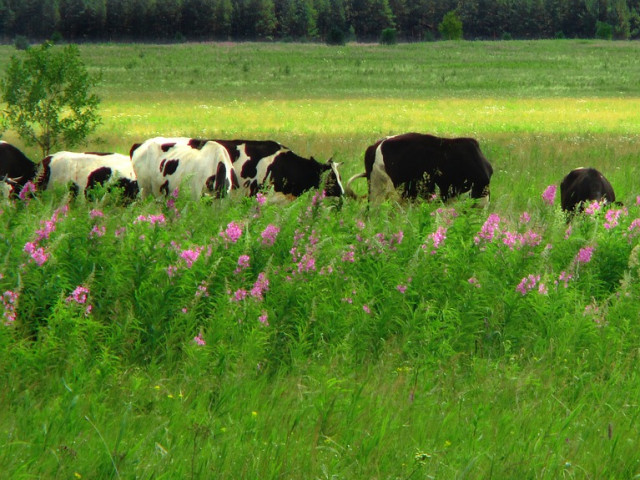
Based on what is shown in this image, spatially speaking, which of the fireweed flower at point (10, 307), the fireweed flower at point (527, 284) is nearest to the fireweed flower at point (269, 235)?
the fireweed flower at point (527, 284)

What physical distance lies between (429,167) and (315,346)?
7258 mm

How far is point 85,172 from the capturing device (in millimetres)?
12977

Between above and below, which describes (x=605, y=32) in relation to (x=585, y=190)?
below

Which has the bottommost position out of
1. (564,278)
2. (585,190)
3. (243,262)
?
(585,190)

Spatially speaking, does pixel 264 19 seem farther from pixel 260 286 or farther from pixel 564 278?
pixel 260 286

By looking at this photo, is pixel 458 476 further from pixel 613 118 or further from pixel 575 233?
pixel 613 118

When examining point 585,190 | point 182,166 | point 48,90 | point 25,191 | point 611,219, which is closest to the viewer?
point 25,191

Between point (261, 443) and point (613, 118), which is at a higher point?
point (261, 443)

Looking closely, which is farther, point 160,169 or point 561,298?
point 160,169

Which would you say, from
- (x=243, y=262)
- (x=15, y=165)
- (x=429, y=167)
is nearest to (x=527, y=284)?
(x=243, y=262)

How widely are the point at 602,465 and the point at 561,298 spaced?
239 cm

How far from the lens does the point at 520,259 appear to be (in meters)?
7.36

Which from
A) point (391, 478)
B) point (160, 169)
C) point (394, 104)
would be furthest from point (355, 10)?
point (391, 478)

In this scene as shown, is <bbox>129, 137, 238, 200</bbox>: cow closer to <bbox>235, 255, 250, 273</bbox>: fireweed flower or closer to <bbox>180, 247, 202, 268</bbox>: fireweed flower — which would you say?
<bbox>235, 255, 250, 273</bbox>: fireweed flower
